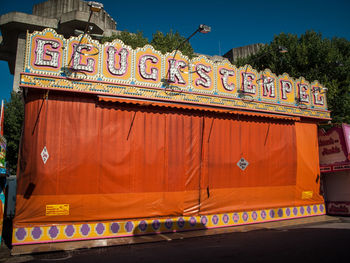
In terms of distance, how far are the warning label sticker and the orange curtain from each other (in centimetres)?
8

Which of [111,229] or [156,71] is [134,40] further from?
[111,229]

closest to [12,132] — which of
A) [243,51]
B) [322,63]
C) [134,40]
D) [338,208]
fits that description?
[134,40]

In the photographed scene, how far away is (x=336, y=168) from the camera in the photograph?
33.6 ft

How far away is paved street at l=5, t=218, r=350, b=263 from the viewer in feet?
17.6

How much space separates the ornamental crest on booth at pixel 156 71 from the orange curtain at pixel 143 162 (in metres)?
0.77

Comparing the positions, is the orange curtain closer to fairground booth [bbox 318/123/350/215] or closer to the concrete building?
fairground booth [bbox 318/123/350/215]

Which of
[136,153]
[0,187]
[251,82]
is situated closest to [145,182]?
[136,153]

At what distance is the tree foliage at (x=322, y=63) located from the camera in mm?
15117

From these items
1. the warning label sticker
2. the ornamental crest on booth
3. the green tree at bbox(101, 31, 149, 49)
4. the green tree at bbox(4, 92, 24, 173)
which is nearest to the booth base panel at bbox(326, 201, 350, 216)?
the ornamental crest on booth

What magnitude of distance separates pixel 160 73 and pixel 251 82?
3.73 meters

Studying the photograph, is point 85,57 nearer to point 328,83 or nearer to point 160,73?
point 160,73

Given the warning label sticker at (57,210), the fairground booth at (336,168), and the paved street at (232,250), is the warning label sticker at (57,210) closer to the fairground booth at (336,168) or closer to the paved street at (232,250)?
the paved street at (232,250)

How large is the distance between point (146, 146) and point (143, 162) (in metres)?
0.49

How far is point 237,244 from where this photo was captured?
6.52 metres
